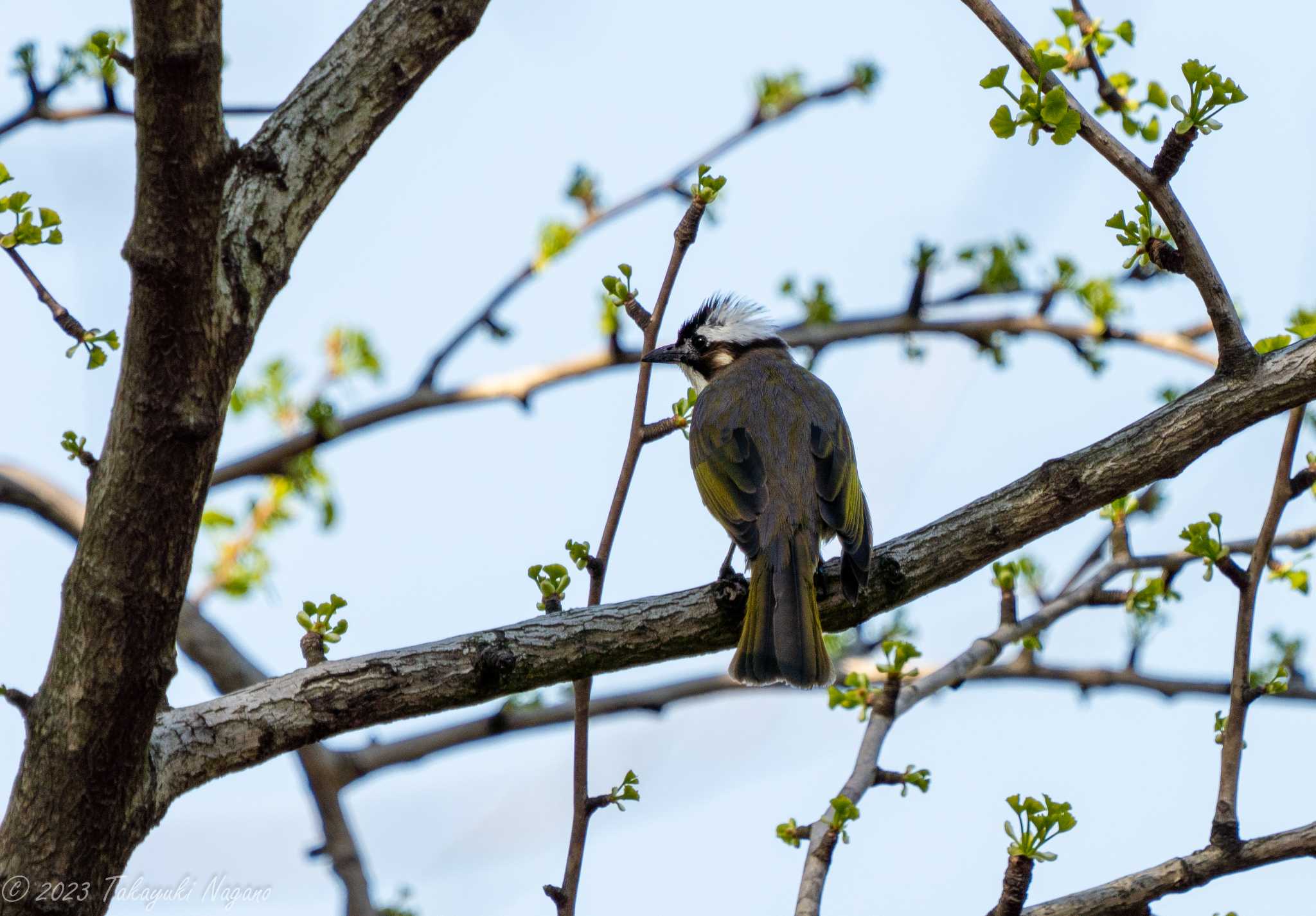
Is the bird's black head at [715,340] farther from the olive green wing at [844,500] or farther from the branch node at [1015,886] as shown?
the branch node at [1015,886]

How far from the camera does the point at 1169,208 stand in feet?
11.5

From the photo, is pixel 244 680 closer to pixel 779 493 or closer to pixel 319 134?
pixel 779 493

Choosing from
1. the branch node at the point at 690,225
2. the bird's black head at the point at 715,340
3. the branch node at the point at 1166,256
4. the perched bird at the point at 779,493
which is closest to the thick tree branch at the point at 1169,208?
the branch node at the point at 1166,256

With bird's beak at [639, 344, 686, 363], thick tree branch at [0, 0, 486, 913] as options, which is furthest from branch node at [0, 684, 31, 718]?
bird's beak at [639, 344, 686, 363]

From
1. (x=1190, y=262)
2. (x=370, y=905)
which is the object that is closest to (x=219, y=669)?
(x=370, y=905)

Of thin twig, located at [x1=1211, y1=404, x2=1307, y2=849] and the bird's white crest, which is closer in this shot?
thin twig, located at [x1=1211, y1=404, x2=1307, y2=849]

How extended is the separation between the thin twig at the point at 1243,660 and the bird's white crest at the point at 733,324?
3665 millimetres

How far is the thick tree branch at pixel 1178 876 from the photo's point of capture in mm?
3084

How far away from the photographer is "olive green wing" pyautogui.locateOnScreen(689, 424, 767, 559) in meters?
5.11

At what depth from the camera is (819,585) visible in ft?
15.9

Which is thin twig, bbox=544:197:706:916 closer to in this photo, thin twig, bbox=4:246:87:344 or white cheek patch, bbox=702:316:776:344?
thin twig, bbox=4:246:87:344

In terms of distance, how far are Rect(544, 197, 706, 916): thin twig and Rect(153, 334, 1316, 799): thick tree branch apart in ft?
0.34

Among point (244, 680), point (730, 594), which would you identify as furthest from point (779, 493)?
point (244, 680)

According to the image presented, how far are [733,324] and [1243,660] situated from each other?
4239 millimetres
